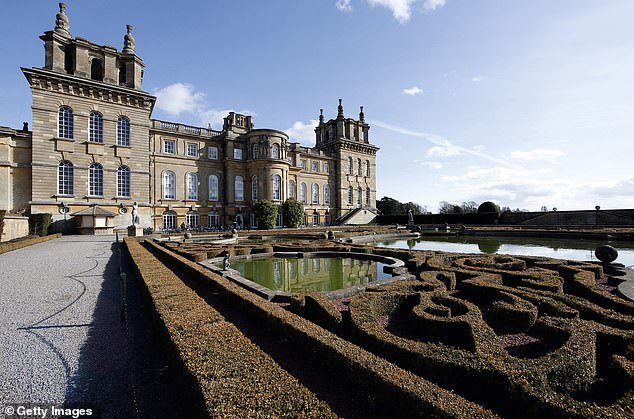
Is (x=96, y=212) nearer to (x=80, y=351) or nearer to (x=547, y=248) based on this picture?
(x=80, y=351)

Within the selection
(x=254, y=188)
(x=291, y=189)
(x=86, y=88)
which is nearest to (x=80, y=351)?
(x=86, y=88)

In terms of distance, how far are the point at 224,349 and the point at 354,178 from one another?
1850 inches

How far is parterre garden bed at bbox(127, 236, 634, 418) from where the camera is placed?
236 cm

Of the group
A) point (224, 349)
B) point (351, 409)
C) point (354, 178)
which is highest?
point (354, 178)

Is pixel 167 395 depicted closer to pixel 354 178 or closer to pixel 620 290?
pixel 620 290

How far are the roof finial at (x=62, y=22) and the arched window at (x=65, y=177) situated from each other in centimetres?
1153

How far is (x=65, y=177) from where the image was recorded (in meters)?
25.0

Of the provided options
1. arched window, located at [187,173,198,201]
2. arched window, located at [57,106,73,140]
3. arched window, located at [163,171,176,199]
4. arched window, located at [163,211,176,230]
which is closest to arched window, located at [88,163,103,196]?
arched window, located at [57,106,73,140]

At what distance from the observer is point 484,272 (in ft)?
23.2

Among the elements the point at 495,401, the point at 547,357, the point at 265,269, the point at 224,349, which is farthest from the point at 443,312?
the point at 265,269

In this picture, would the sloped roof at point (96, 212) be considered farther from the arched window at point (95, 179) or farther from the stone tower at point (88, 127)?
the arched window at point (95, 179)

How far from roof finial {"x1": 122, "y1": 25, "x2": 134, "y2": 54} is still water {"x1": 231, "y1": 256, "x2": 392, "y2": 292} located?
2820cm

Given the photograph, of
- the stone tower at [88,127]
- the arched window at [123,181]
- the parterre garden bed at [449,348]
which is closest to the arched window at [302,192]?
the stone tower at [88,127]

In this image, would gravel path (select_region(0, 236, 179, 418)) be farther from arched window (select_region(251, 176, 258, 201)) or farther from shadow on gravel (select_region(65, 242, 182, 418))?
arched window (select_region(251, 176, 258, 201))
